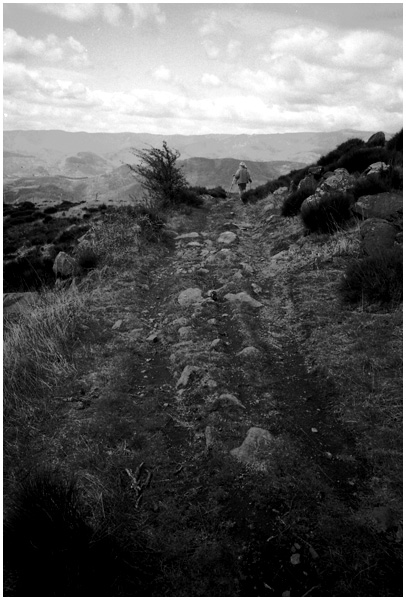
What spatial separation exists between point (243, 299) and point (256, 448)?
10.4 feet

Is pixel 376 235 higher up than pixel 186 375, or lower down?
higher up

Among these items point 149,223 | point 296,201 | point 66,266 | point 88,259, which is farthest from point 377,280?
point 66,266

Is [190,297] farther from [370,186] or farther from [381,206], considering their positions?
[370,186]

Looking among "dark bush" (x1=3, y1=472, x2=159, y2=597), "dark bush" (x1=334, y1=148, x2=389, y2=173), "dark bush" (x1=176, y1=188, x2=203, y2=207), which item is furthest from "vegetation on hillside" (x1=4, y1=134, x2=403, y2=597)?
"dark bush" (x1=176, y1=188, x2=203, y2=207)

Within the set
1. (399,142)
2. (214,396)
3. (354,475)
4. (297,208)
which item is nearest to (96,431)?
(214,396)

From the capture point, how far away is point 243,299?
5.91 metres

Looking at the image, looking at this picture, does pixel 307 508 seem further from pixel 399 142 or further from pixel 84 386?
pixel 399 142

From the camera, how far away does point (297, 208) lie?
34.8 ft

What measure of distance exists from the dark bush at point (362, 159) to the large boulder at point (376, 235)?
6.56 m

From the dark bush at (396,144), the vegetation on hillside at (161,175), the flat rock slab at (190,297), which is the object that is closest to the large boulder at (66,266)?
the flat rock slab at (190,297)

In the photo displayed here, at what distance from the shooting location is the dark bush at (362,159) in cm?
1166

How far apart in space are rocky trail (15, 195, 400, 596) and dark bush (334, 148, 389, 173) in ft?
27.7

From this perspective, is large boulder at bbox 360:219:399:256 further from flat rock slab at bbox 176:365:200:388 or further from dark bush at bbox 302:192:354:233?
flat rock slab at bbox 176:365:200:388

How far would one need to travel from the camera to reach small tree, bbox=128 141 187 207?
12906 mm
